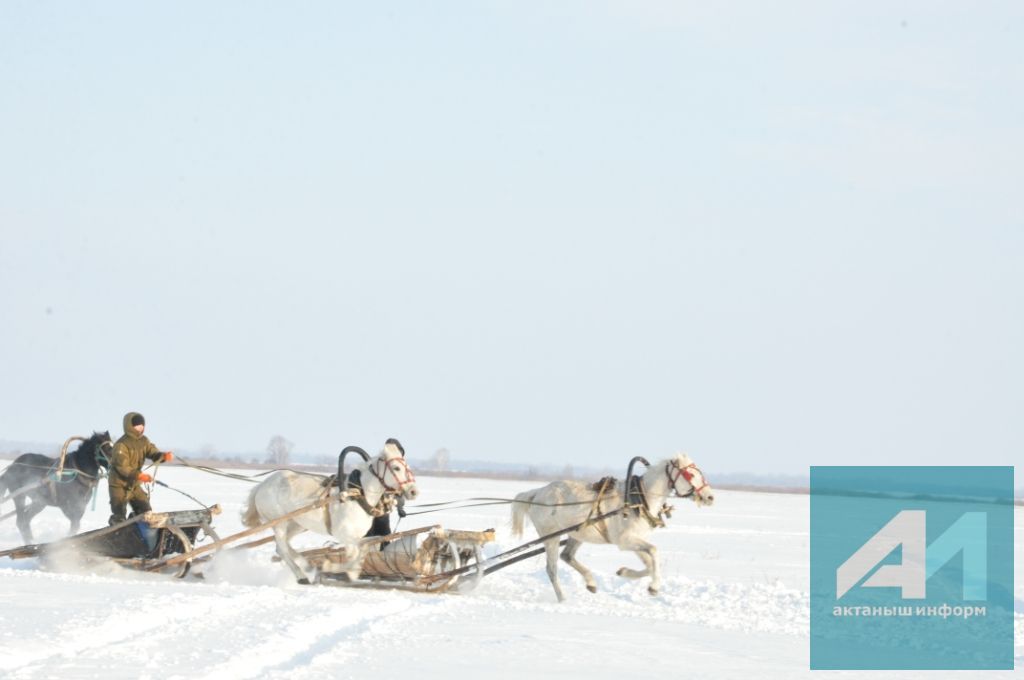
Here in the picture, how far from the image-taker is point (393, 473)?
1422 cm

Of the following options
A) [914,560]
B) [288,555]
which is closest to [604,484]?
[288,555]

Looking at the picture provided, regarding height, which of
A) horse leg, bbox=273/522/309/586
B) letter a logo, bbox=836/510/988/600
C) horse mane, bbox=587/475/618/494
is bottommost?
letter a logo, bbox=836/510/988/600

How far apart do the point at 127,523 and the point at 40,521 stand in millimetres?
9654

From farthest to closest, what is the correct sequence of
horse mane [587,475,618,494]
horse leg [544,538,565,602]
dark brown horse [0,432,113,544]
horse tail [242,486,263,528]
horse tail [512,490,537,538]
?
dark brown horse [0,432,113,544]
horse tail [512,490,537,538]
horse tail [242,486,263,528]
horse mane [587,475,618,494]
horse leg [544,538,565,602]

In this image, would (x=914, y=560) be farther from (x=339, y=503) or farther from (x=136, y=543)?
(x=136, y=543)

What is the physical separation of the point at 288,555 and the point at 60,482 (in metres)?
5.12

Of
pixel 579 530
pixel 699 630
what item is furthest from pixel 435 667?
pixel 579 530

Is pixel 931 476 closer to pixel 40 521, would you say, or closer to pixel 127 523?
pixel 127 523

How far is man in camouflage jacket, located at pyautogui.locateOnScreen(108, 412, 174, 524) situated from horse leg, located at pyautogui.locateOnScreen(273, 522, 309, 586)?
1.51 meters

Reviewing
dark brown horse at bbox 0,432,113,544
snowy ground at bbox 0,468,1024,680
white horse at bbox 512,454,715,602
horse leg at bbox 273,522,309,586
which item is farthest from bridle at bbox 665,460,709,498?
dark brown horse at bbox 0,432,113,544

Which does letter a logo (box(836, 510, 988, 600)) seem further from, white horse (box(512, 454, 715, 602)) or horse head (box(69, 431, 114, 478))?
horse head (box(69, 431, 114, 478))

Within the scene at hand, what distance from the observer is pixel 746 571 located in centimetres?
1989

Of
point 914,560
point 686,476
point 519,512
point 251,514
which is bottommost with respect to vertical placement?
point 914,560

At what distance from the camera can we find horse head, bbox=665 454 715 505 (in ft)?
47.6
